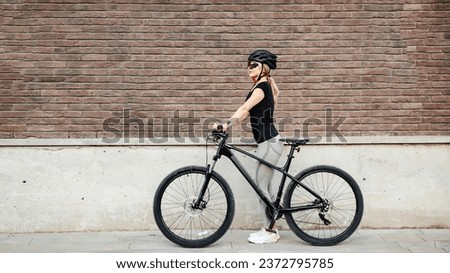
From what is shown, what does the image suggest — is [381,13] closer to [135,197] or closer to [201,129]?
[201,129]

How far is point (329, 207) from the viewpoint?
770 centimetres

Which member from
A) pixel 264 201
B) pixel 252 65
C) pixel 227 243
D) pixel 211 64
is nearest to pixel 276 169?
pixel 264 201

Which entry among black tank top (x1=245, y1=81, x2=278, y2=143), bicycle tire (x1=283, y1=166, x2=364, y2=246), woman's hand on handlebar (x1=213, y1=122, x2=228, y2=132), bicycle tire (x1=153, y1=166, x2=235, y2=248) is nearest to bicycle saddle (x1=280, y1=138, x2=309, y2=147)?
black tank top (x1=245, y1=81, x2=278, y2=143)

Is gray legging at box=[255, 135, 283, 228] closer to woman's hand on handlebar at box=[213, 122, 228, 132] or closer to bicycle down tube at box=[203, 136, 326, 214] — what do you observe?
bicycle down tube at box=[203, 136, 326, 214]

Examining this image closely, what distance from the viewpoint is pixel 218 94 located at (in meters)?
8.29

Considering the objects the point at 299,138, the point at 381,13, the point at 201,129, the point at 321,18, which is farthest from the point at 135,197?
the point at 381,13

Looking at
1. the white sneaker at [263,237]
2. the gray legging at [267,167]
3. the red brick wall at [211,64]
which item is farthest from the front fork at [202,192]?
the red brick wall at [211,64]

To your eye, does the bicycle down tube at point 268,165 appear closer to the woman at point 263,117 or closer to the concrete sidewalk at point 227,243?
the woman at point 263,117

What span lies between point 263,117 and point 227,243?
1.32 metres

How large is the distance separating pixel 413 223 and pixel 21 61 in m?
4.58

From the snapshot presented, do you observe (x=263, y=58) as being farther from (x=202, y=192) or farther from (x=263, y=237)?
(x=263, y=237)

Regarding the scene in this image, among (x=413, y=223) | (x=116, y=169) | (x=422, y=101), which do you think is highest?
(x=422, y=101)

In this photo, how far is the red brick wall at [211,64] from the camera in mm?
8203

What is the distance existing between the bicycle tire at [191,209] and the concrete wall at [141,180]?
20 centimetres
